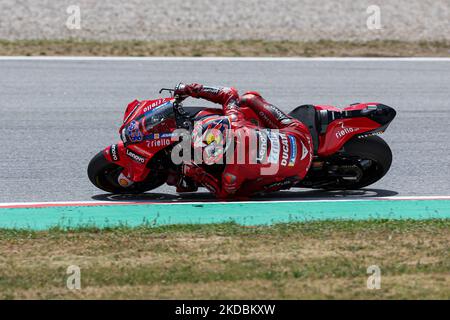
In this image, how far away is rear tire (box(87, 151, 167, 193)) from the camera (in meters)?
9.45

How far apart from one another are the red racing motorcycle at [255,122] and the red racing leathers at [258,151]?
0.11m

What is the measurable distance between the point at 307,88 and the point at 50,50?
3.97 metres

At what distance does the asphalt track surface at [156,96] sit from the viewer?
10.1 m

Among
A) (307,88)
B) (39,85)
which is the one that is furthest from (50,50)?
(307,88)

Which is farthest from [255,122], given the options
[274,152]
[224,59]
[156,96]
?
[224,59]

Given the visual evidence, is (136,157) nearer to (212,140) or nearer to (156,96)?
(212,140)

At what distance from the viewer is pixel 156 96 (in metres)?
13.1

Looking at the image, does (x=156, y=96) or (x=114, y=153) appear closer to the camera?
(x=114, y=153)

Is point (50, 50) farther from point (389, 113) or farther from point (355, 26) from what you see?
point (389, 113)

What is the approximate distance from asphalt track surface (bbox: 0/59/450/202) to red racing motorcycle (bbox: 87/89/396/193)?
8.8 inches

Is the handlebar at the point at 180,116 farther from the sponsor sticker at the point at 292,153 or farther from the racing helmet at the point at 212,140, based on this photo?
the sponsor sticker at the point at 292,153

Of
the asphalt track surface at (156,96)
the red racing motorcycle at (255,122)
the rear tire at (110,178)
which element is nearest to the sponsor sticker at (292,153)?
the red racing motorcycle at (255,122)

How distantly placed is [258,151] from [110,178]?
4.88 feet

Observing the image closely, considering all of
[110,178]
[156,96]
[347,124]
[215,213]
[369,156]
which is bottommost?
[215,213]
